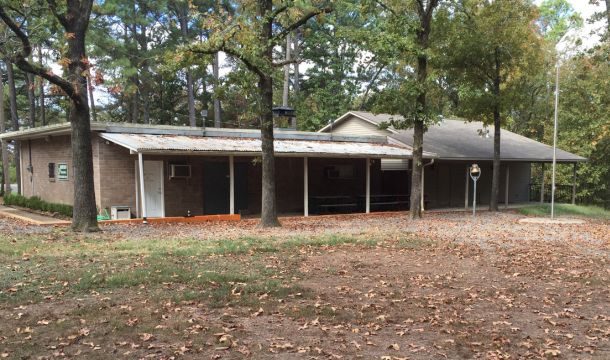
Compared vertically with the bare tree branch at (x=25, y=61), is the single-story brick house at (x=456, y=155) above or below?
below

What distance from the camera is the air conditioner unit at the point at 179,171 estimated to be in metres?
15.8

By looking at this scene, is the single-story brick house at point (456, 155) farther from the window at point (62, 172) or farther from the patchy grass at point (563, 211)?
the window at point (62, 172)

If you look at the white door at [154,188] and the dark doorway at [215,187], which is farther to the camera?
the dark doorway at [215,187]

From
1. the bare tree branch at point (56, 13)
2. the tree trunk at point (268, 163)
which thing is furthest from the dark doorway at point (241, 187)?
the bare tree branch at point (56, 13)

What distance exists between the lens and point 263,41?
1277 cm

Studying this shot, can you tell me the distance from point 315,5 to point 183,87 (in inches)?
1043

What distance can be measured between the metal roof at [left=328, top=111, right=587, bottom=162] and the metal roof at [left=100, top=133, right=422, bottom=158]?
5.00 feet

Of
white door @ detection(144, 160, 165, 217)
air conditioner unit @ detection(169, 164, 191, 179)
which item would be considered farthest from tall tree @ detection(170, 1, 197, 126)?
white door @ detection(144, 160, 165, 217)

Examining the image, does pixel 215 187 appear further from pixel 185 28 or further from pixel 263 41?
pixel 185 28

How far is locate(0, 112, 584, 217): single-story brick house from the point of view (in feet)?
49.5

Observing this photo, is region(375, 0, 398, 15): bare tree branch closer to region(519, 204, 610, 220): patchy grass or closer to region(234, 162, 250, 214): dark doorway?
region(234, 162, 250, 214): dark doorway

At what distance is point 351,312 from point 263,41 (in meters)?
8.93

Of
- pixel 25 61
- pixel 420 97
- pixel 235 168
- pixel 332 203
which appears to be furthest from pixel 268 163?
pixel 332 203

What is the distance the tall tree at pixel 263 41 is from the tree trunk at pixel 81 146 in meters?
2.48
